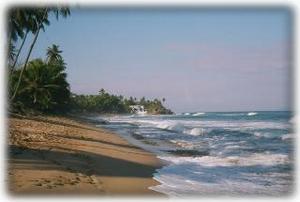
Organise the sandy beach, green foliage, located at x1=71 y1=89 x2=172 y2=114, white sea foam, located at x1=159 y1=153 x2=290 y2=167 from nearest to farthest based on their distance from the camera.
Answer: the sandy beach < white sea foam, located at x1=159 y1=153 x2=290 y2=167 < green foliage, located at x1=71 y1=89 x2=172 y2=114

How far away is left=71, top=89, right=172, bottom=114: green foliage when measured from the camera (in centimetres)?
7636

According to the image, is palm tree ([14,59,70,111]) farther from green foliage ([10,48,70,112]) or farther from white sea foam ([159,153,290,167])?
white sea foam ([159,153,290,167])

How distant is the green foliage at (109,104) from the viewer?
76.4 metres

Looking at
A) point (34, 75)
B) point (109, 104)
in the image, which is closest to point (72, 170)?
point (34, 75)

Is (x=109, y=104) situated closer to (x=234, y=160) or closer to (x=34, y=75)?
(x=34, y=75)

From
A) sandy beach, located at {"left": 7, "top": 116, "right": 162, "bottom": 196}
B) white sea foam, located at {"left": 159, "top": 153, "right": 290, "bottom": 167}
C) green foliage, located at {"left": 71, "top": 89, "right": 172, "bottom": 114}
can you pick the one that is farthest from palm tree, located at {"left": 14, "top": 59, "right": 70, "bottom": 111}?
green foliage, located at {"left": 71, "top": 89, "right": 172, "bottom": 114}

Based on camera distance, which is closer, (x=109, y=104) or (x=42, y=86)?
(x=42, y=86)

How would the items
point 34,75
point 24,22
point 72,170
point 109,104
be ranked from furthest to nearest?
point 109,104, point 34,75, point 24,22, point 72,170

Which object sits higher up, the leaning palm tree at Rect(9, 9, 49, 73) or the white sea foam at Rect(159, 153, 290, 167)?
the leaning palm tree at Rect(9, 9, 49, 73)

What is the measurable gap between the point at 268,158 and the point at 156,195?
6860mm

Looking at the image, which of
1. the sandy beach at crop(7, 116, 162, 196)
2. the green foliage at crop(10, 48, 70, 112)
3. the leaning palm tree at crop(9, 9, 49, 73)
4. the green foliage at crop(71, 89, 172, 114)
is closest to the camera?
the sandy beach at crop(7, 116, 162, 196)

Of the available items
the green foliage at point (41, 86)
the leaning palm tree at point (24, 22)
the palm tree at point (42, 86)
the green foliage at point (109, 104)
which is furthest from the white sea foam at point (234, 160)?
the green foliage at point (109, 104)

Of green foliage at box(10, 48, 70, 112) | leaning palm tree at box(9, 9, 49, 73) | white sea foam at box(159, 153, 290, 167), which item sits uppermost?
leaning palm tree at box(9, 9, 49, 73)

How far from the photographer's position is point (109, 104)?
8650cm
